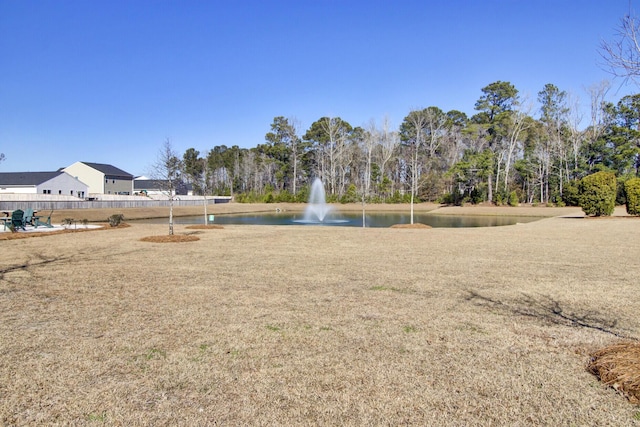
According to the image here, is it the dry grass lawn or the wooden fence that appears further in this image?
the wooden fence

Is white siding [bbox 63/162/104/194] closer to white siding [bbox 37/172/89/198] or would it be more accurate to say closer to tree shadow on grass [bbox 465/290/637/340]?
white siding [bbox 37/172/89/198]

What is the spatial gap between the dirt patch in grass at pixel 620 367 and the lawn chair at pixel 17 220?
18.2m

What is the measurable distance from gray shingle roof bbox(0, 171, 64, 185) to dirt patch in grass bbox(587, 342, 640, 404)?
178 ft

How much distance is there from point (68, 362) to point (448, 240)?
12.1 metres

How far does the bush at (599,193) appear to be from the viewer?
2303cm

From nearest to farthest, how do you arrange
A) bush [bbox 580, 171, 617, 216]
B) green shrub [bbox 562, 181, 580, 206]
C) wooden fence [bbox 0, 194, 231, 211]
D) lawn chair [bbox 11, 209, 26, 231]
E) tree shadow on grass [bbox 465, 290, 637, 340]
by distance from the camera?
tree shadow on grass [bbox 465, 290, 637, 340] → lawn chair [bbox 11, 209, 26, 231] → bush [bbox 580, 171, 617, 216] → wooden fence [bbox 0, 194, 231, 211] → green shrub [bbox 562, 181, 580, 206]

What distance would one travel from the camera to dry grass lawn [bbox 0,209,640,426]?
9.29 ft

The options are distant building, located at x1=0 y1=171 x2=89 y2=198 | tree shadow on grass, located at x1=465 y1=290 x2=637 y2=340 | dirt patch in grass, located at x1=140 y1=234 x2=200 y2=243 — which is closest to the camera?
tree shadow on grass, located at x1=465 y1=290 x2=637 y2=340

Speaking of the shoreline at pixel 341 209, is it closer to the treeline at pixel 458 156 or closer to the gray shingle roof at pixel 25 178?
the treeline at pixel 458 156

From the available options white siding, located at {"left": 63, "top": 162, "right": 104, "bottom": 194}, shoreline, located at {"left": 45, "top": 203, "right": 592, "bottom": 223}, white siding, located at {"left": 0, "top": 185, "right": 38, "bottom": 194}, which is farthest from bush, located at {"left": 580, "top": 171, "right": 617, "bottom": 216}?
white siding, located at {"left": 63, "top": 162, "right": 104, "bottom": 194}

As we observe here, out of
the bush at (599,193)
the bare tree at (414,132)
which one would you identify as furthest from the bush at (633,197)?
the bare tree at (414,132)

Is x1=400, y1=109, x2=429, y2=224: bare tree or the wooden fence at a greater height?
x1=400, y1=109, x2=429, y2=224: bare tree

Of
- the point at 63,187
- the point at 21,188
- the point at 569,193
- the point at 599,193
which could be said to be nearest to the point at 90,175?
the point at 63,187

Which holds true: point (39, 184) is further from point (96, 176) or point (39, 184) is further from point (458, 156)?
point (458, 156)
